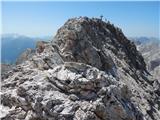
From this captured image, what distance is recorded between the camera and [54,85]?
92.8 ft

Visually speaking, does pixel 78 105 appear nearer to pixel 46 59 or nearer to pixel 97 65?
pixel 46 59

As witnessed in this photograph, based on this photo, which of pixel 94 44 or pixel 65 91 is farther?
pixel 94 44

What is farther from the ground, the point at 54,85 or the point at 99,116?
the point at 54,85

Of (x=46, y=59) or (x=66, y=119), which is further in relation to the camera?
(x=46, y=59)

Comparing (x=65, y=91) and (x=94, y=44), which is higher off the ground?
(x=65, y=91)

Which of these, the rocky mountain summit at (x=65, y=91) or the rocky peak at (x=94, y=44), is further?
the rocky peak at (x=94, y=44)

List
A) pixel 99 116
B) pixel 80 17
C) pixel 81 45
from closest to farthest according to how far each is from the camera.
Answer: pixel 99 116 < pixel 81 45 < pixel 80 17

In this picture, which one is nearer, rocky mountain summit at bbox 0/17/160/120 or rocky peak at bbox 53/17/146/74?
rocky mountain summit at bbox 0/17/160/120

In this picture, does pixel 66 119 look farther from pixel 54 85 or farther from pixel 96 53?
pixel 96 53

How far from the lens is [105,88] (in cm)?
2858

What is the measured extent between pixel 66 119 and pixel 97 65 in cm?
1581

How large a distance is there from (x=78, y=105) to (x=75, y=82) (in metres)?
2.48

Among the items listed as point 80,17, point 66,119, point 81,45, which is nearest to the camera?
point 66,119

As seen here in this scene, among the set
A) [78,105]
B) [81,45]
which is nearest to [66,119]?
[78,105]
